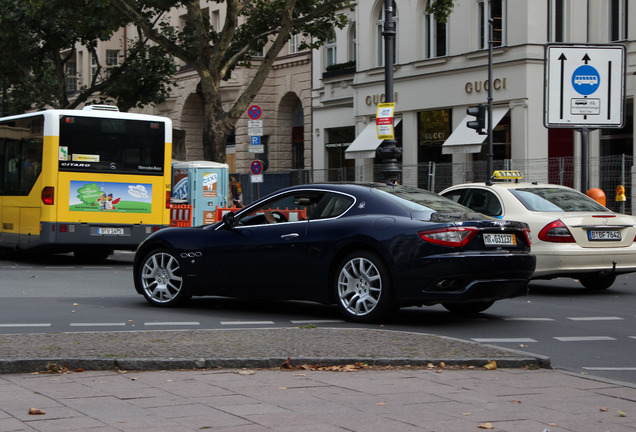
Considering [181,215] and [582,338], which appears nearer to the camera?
[582,338]

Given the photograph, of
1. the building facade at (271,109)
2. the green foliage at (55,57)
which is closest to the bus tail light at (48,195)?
the green foliage at (55,57)

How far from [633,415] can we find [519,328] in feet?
14.2

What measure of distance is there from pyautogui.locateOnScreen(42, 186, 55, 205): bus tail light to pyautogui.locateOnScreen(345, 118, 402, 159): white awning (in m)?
20.4

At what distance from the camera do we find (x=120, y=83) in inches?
1650

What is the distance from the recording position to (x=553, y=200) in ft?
47.9

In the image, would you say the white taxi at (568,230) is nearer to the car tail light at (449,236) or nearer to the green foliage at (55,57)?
the car tail light at (449,236)

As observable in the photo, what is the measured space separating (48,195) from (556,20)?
19436 mm

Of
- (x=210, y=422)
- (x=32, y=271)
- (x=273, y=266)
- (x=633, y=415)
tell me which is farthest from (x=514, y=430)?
(x=32, y=271)

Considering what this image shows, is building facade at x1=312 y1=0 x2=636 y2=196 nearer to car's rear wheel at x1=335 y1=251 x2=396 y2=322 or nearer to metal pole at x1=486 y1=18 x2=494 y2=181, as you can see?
metal pole at x1=486 y1=18 x2=494 y2=181

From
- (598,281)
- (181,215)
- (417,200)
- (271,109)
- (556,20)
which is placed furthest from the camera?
(271,109)

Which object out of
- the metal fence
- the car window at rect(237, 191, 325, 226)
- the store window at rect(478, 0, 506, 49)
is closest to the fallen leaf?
the car window at rect(237, 191, 325, 226)

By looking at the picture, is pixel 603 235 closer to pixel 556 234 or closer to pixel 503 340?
pixel 556 234

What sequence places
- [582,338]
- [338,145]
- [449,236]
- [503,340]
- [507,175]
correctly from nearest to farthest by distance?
[503,340] < [582,338] < [449,236] < [507,175] < [338,145]

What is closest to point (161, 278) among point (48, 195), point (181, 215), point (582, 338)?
point (582, 338)
